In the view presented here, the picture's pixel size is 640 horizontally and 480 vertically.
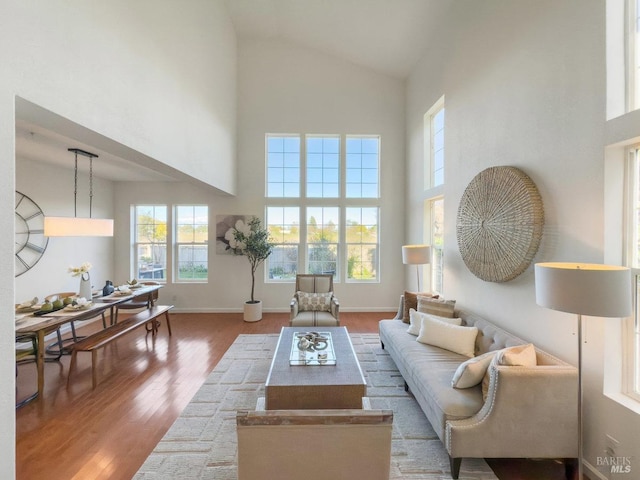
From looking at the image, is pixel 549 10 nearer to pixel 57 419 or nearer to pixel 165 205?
pixel 57 419

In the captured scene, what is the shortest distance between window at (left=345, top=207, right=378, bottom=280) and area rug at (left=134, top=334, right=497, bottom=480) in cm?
273

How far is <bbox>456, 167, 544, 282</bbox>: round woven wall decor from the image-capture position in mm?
2498

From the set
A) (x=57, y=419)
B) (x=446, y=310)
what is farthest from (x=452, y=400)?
(x=57, y=419)

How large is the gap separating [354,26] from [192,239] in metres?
5.06

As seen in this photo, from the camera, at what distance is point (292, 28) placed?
5461mm

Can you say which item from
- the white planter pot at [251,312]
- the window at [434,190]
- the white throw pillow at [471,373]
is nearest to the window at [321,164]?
the window at [434,190]

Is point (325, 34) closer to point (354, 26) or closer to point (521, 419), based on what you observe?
point (354, 26)

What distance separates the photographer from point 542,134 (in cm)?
243

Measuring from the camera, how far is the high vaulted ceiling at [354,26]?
14.2 ft

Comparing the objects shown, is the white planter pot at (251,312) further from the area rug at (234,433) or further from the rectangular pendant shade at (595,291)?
the rectangular pendant shade at (595,291)

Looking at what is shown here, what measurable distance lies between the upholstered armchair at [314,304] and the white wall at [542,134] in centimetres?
177

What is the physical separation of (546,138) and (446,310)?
2.04 m

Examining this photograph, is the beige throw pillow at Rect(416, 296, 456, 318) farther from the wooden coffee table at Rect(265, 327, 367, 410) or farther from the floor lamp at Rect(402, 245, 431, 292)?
the wooden coffee table at Rect(265, 327, 367, 410)

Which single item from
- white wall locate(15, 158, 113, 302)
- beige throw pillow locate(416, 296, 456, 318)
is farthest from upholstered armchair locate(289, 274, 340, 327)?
white wall locate(15, 158, 113, 302)
